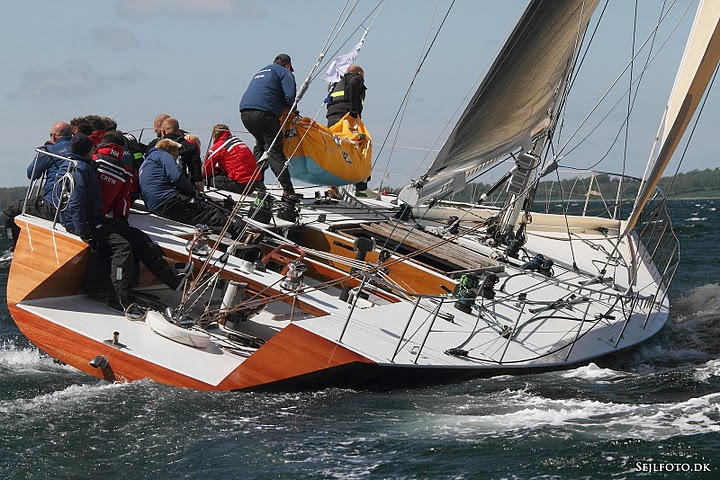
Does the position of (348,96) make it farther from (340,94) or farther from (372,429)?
(372,429)

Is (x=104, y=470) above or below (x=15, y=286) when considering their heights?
below

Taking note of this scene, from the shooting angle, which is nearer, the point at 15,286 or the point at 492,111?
the point at 15,286

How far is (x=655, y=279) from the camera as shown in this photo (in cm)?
1064

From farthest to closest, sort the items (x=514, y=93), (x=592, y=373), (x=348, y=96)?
(x=348, y=96)
(x=514, y=93)
(x=592, y=373)

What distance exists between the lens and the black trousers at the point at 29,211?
8.33m

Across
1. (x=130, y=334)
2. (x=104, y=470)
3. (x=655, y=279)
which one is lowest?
(x=104, y=470)

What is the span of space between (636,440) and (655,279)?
5.09 m

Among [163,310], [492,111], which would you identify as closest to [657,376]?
[492,111]

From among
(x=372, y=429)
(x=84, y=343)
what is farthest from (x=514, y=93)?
(x=84, y=343)

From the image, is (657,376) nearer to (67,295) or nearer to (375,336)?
(375,336)

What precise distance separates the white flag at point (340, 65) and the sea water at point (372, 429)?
5.11 m

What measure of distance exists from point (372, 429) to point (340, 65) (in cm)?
636

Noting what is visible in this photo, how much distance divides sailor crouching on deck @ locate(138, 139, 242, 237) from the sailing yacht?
0.53ft

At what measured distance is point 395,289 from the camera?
26.2ft
